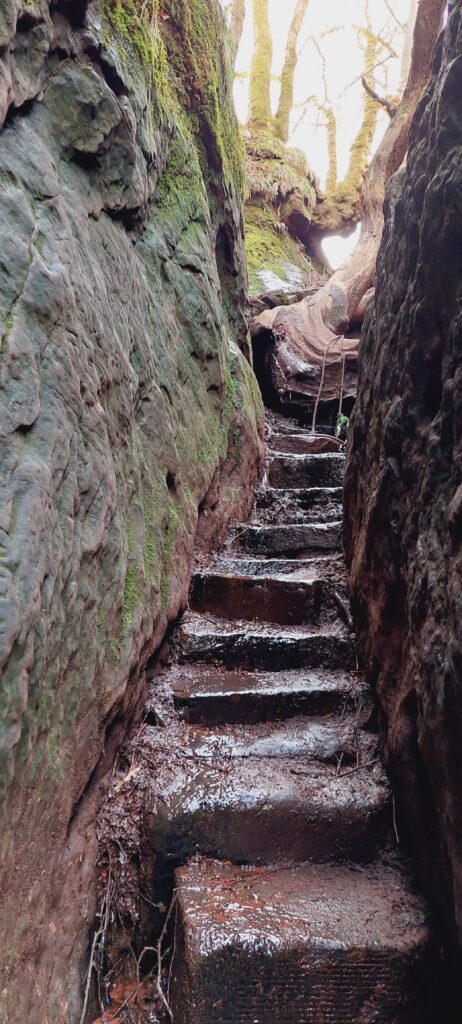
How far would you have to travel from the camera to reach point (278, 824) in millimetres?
1892

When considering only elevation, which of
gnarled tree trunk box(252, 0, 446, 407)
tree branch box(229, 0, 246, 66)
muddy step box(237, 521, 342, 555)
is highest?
tree branch box(229, 0, 246, 66)

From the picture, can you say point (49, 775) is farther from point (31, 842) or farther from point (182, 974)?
point (182, 974)

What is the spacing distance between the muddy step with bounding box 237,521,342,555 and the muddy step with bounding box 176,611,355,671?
1.11m

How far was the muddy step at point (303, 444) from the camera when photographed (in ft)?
19.1

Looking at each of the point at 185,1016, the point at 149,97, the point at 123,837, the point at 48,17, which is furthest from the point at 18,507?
the point at 149,97

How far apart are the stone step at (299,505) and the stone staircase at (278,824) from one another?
1257mm

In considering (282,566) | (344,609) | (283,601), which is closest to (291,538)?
(282,566)

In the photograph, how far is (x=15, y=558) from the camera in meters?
1.21

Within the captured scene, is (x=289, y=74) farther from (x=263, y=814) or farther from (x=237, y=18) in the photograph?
(x=263, y=814)

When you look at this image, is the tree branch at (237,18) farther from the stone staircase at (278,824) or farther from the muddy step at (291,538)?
the stone staircase at (278,824)

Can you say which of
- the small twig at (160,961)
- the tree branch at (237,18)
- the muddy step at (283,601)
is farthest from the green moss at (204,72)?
the tree branch at (237,18)

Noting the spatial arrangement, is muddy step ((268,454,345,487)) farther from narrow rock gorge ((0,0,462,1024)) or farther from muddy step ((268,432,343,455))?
narrow rock gorge ((0,0,462,1024))

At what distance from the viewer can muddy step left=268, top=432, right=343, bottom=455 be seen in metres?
5.84

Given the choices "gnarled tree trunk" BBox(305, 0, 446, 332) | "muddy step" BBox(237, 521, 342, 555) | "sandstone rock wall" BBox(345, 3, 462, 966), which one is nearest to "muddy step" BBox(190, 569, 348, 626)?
"sandstone rock wall" BBox(345, 3, 462, 966)
